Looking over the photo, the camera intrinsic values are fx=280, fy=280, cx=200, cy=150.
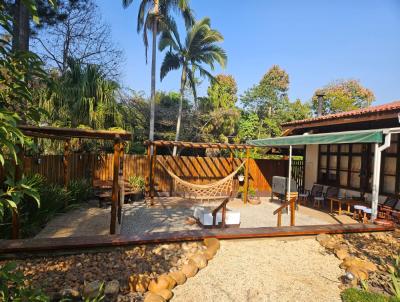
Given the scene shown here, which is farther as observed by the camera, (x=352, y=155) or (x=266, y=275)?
(x=352, y=155)

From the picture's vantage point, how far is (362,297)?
2.96m

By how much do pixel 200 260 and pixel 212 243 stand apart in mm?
531

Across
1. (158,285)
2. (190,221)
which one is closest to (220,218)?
(190,221)

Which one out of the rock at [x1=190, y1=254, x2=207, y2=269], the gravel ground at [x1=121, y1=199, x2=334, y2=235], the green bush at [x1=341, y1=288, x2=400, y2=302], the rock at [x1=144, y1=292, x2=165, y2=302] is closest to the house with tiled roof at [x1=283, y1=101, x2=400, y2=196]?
the gravel ground at [x1=121, y1=199, x2=334, y2=235]

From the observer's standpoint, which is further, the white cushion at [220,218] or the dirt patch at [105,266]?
the white cushion at [220,218]

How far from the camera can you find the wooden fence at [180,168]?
349 inches

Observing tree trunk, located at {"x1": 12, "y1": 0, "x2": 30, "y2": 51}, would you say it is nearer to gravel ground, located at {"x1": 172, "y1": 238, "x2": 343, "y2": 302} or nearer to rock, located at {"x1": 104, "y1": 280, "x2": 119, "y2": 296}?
rock, located at {"x1": 104, "y1": 280, "x2": 119, "y2": 296}

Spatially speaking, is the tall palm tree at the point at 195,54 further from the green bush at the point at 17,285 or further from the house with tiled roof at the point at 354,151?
the green bush at the point at 17,285

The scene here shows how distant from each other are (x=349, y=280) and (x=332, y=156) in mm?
6024

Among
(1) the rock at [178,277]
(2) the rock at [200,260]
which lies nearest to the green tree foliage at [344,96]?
(2) the rock at [200,260]

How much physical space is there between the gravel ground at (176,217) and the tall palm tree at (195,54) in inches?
254

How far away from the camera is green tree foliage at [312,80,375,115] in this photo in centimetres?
2461

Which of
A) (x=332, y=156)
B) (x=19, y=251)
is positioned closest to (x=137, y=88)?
(x=332, y=156)

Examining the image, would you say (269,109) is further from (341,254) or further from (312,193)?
(341,254)
